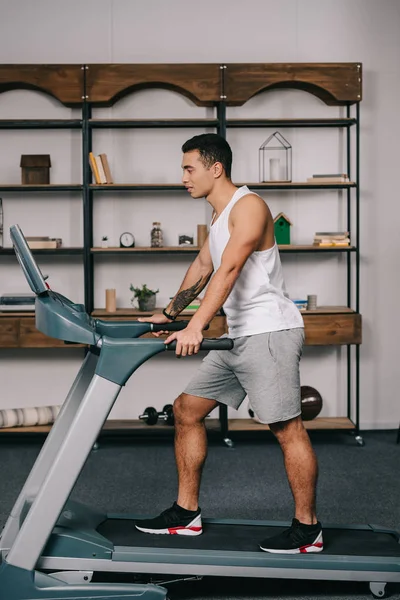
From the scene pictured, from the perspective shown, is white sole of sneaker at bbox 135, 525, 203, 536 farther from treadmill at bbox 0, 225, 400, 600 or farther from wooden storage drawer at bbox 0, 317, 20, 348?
wooden storage drawer at bbox 0, 317, 20, 348

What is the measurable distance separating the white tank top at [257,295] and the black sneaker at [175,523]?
0.70 meters

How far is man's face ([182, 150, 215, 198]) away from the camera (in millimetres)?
2953

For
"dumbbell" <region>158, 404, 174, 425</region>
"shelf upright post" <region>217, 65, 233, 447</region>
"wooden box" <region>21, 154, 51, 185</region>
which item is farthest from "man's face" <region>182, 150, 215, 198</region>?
"wooden box" <region>21, 154, 51, 185</region>

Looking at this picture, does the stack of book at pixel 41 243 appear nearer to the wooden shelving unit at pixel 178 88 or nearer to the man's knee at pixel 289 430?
the wooden shelving unit at pixel 178 88

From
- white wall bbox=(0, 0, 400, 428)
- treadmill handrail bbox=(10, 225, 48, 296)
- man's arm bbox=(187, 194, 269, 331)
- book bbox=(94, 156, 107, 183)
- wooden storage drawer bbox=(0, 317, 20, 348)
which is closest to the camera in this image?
treadmill handrail bbox=(10, 225, 48, 296)

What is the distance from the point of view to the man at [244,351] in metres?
2.78

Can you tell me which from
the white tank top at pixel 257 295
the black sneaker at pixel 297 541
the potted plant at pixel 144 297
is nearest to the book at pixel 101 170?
the potted plant at pixel 144 297

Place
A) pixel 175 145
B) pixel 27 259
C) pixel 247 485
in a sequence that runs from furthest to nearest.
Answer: pixel 175 145, pixel 247 485, pixel 27 259

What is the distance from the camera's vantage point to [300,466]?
110 inches

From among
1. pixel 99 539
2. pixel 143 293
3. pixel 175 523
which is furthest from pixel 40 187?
pixel 99 539

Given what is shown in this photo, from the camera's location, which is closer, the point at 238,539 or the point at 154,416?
the point at 238,539

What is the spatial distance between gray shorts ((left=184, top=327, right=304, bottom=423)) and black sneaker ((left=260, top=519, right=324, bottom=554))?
1.32ft

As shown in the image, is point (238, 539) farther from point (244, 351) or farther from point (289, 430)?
point (244, 351)

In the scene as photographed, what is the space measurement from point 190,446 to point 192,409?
0.46 ft
